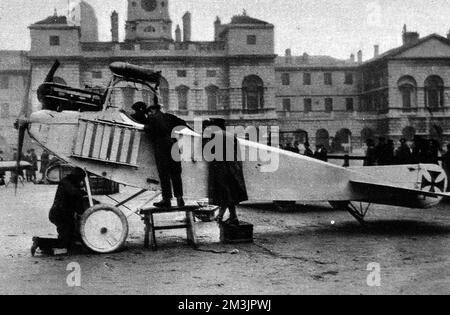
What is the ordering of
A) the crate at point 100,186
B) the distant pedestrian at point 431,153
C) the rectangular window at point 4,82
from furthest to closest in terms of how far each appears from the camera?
the rectangular window at point 4,82
the crate at point 100,186
the distant pedestrian at point 431,153

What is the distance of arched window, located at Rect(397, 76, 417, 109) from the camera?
61438 mm

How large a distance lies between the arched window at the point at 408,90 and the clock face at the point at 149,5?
3489 centimetres

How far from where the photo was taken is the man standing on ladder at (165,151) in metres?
7.97

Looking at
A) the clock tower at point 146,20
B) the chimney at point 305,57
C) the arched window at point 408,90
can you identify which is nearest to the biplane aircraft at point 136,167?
the arched window at point 408,90

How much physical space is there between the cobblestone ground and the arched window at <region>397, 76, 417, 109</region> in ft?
178

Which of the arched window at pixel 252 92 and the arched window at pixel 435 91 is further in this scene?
the arched window at pixel 435 91

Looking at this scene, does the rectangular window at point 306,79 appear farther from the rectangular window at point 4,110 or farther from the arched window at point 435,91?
the rectangular window at point 4,110

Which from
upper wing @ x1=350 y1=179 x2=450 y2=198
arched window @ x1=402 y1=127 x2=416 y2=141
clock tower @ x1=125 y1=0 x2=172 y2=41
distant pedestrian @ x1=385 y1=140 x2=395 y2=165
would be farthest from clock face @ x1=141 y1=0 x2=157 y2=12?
upper wing @ x1=350 y1=179 x2=450 y2=198

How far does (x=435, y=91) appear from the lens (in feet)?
205

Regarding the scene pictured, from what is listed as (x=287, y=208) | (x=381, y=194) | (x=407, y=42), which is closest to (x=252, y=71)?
(x=407, y=42)

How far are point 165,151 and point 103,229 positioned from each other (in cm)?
157

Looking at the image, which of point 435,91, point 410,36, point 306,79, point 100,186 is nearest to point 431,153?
point 100,186

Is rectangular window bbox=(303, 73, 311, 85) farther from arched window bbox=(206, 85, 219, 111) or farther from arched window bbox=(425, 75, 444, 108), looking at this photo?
arched window bbox=(206, 85, 219, 111)
